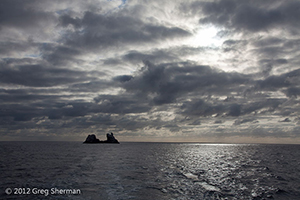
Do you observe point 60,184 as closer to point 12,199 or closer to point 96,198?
point 12,199

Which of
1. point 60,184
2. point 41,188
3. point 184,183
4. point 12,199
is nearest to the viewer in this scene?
point 12,199

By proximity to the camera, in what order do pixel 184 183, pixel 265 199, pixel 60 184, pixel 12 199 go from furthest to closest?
pixel 184 183, pixel 60 184, pixel 265 199, pixel 12 199

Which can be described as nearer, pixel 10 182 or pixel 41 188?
pixel 41 188

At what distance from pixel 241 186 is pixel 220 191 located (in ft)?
16.3

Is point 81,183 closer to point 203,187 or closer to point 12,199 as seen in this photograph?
point 12,199

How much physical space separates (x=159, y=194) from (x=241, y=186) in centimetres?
1298

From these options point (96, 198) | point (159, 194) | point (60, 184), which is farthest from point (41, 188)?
point (159, 194)

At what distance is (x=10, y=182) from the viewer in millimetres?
28828

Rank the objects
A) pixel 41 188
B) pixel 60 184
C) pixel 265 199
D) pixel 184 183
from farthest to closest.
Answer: pixel 184 183 < pixel 60 184 < pixel 41 188 < pixel 265 199

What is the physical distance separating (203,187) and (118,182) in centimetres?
1205

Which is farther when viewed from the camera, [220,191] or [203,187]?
[203,187]

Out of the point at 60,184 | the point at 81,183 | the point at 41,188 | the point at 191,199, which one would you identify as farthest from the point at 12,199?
the point at 191,199

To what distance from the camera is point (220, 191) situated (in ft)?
84.1

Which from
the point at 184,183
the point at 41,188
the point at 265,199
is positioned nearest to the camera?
the point at 265,199
